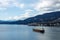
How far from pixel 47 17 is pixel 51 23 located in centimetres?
2438

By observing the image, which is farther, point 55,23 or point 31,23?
point 31,23

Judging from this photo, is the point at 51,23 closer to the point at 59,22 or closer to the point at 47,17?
the point at 59,22

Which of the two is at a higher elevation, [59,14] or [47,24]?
[59,14]

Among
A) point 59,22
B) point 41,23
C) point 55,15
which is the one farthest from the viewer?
point 55,15

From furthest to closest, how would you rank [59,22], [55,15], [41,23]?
[55,15]
[41,23]
[59,22]

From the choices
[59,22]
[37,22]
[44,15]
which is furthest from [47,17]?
[59,22]

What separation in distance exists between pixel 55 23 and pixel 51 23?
12.1ft

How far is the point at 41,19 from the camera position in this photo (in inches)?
6358

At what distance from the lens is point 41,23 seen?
489 ft

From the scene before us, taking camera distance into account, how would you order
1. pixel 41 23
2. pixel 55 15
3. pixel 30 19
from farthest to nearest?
pixel 55 15 < pixel 30 19 < pixel 41 23

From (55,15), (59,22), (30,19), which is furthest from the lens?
(55,15)

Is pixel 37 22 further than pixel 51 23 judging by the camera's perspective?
Yes

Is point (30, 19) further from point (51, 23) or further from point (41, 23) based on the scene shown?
point (51, 23)

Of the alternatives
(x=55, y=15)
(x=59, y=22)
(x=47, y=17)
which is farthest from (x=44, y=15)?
(x=59, y=22)
